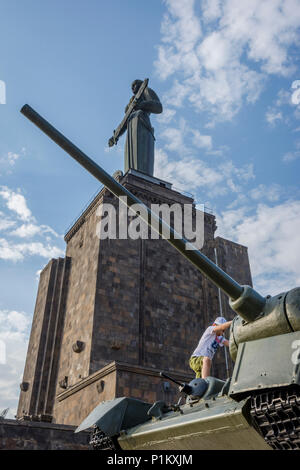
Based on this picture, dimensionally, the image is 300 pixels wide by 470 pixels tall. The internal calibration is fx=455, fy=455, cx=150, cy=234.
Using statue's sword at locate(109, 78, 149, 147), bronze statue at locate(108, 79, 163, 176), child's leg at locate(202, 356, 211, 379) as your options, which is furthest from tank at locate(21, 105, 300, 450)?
statue's sword at locate(109, 78, 149, 147)

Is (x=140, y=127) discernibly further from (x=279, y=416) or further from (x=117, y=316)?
(x=279, y=416)

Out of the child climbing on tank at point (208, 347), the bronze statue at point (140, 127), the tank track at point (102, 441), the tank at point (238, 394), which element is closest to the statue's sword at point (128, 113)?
the bronze statue at point (140, 127)

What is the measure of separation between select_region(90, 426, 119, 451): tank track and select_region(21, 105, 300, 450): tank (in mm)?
22

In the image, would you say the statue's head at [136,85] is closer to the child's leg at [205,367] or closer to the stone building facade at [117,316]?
the stone building facade at [117,316]

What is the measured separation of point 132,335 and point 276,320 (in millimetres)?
12274

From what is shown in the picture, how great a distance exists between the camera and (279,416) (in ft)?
14.4

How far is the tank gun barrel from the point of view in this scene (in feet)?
18.0

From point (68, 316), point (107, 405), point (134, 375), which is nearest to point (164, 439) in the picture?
point (107, 405)

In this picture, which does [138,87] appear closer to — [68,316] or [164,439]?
[68,316]

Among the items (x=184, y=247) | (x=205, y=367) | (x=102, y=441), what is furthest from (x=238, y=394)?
(x=102, y=441)

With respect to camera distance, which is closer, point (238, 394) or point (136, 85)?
point (238, 394)

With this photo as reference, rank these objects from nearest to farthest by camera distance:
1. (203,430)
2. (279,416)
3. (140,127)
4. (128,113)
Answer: (279,416) < (203,430) < (140,127) < (128,113)

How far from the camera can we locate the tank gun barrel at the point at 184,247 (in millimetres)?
5496

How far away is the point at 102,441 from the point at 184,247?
138 inches
